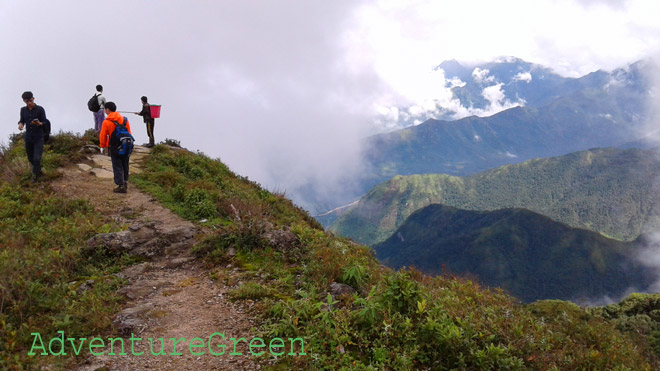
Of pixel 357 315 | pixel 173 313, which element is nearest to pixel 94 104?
pixel 173 313

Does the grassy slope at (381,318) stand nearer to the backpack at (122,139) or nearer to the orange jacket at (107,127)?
the backpack at (122,139)

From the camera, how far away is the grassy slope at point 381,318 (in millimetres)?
5035

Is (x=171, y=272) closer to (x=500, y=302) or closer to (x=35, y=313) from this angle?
(x=35, y=313)

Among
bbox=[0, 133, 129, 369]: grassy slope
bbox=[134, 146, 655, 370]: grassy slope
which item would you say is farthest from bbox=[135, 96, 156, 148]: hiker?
bbox=[134, 146, 655, 370]: grassy slope

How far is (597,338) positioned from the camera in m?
7.18

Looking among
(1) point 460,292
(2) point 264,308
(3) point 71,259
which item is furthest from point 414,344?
(3) point 71,259

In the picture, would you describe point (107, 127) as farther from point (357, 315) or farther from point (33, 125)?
point (357, 315)

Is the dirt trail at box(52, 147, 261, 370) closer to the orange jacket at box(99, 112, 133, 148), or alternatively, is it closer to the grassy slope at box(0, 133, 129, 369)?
the grassy slope at box(0, 133, 129, 369)

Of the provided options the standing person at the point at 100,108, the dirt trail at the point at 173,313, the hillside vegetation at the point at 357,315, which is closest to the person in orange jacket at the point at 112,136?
the dirt trail at the point at 173,313

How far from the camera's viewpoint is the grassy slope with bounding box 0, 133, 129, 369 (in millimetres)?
5281

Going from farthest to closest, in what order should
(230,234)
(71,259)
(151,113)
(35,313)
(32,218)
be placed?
(151,113) → (32,218) → (230,234) → (71,259) → (35,313)

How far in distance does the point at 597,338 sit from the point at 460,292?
2.72m

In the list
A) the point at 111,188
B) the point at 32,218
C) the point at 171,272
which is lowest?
the point at 171,272

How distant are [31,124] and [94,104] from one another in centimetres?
520
